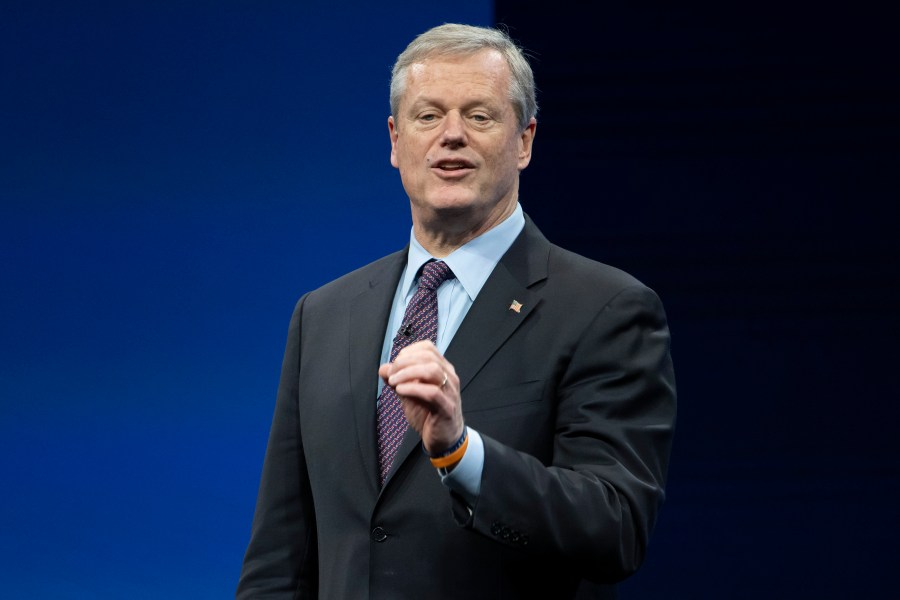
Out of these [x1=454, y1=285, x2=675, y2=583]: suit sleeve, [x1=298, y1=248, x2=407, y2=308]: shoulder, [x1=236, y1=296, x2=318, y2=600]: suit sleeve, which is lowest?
[x1=236, y1=296, x2=318, y2=600]: suit sleeve

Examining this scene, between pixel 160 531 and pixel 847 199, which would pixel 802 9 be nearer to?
pixel 847 199

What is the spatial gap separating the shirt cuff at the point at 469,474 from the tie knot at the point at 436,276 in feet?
1.35

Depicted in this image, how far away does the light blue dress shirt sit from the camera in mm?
1790

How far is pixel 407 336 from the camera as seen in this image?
179 centimetres

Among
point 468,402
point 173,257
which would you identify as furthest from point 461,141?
point 173,257

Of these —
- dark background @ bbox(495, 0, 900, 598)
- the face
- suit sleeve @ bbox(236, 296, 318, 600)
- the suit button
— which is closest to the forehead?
the face

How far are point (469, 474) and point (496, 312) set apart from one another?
36 cm

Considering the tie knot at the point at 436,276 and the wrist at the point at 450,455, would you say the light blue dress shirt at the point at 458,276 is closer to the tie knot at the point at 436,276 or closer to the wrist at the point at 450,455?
the tie knot at the point at 436,276

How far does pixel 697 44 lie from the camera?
314cm

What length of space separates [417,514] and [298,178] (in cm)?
161

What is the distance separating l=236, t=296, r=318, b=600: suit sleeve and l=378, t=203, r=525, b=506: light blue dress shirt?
0.22 m

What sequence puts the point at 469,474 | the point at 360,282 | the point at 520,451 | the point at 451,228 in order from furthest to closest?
the point at 360,282 → the point at 451,228 → the point at 520,451 → the point at 469,474

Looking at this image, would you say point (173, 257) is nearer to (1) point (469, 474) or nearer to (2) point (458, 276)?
(2) point (458, 276)

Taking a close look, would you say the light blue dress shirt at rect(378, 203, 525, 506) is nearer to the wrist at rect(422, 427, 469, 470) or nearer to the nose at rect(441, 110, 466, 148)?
the nose at rect(441, 110, 466, 148)
